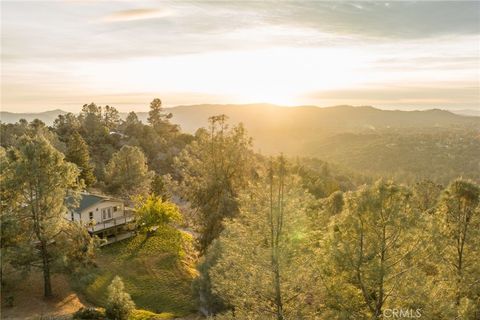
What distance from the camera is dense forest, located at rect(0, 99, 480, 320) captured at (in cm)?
1219

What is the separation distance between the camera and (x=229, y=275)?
13.8 metres

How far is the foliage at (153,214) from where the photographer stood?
3978 centimetres

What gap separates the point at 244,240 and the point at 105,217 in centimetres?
3016

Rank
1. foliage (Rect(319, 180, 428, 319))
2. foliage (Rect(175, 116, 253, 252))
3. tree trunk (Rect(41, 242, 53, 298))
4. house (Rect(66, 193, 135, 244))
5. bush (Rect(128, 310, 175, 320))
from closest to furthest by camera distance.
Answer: foliage (Rect(319, 180, 428, 319)), bush (Rect(128, 310, 175, 320)), tree trunk (Rect(41, 242, 53, 298)), foliage (Rect(175, 116, 253, 252)), house (Rect(66, 193, 135, 244))

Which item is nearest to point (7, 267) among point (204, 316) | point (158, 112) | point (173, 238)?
point (204, 316)

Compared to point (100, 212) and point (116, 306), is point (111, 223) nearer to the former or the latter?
point (100, 212)

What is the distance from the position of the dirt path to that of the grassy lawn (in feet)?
4.51

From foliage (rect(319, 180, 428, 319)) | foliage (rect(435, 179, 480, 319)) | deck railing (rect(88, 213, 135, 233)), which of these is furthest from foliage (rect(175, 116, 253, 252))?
foliage (rect(319, 180, 428, 319))

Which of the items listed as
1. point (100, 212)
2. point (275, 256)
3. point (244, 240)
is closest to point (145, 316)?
point (244, 240)

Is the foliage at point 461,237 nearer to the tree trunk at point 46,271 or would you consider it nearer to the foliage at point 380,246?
the foliage at point 380,246

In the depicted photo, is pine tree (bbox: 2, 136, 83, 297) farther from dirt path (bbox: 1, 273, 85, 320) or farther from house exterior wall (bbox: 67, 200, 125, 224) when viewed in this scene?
house exterior wall (bbox: 67, 200, 125, 224)

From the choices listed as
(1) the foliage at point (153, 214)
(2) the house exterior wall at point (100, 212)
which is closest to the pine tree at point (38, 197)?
(2) the house exterior wall at point (100, 212)

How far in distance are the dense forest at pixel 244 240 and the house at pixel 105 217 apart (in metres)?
1.59

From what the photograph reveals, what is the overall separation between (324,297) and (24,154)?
21.6m
